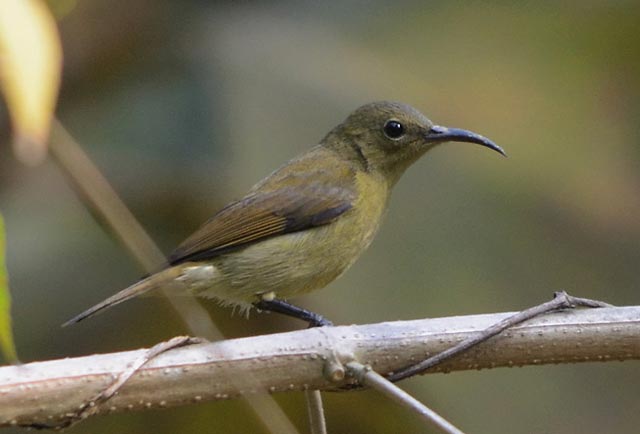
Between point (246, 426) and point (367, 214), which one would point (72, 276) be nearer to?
point (246, 426)

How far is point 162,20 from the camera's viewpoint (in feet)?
19.3

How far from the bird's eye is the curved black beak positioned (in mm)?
119

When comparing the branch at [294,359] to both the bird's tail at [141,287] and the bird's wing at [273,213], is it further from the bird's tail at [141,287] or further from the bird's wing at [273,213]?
the bird's wing at [273,213]

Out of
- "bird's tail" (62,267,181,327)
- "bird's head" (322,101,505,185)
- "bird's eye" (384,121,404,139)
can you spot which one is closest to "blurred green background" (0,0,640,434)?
"bird's head" (322,101,505,185)

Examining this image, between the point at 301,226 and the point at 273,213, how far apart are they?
0.15 metres

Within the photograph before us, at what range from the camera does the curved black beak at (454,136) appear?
3682 millimetres

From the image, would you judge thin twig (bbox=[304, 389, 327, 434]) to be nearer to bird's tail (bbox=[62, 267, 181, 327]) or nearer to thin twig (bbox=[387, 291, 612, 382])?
thin twig (bbox=[387, 291, 612, 382])

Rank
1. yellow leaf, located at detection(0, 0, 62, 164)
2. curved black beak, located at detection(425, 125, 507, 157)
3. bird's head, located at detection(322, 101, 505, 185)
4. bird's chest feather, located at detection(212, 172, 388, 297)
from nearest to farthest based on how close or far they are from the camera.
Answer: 1. yellow leaf, located at detection(0, 0, 62, 164)
2. bird's chest feather, located at detection(212, 172, 388, 297)
3. curved black beak, located at detection(425, 125, 507, 157)
4. bird's head, located at detection(322, 101, 505, 185)

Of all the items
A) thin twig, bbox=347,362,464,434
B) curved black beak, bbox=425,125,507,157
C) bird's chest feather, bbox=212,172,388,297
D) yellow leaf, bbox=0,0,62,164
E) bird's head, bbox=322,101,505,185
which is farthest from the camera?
bird's head, bbox=322,101,505,185

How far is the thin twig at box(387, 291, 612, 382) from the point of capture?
215cm

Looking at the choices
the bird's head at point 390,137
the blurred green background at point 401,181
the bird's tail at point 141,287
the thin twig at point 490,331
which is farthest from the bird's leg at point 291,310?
the thin twig at point 490,331

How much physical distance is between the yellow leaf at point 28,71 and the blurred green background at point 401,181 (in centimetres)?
342

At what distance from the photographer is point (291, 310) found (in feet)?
11.6

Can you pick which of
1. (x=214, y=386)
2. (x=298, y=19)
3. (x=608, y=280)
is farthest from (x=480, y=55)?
(x=214, y=386)
